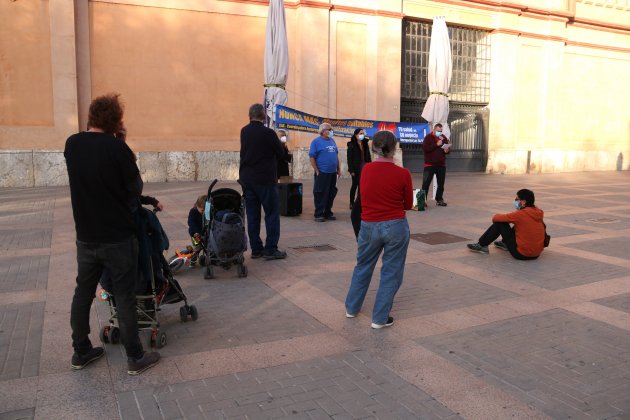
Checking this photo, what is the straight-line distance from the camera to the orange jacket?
7.23 m

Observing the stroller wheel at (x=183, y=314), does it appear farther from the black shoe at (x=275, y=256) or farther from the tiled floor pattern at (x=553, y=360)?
the black shoe at (x=275, y=256)

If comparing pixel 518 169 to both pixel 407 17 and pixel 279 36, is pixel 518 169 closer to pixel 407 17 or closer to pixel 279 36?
pixel 407 17

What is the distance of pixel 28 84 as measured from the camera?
1497cm

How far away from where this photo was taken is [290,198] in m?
10.6

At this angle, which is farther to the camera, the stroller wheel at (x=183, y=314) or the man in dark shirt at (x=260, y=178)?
the man in dark shirt at (x=260, y=178)

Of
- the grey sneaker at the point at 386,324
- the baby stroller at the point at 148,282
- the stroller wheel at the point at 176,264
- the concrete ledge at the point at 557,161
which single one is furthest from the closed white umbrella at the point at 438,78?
the baby stroller at the point at 148,282

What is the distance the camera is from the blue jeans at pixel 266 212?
284 inches

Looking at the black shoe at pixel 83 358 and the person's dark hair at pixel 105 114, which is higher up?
the person's dark hair at pixel 105 114

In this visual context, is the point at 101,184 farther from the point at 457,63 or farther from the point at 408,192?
the point at 457,63

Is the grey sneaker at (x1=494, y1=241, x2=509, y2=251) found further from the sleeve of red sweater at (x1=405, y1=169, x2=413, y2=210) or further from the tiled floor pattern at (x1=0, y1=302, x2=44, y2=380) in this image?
the tiled floor pattern at (x1=0, y1=302, x2=44, y2=380)

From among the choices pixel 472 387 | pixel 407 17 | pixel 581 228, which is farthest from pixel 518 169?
pixel 472 387

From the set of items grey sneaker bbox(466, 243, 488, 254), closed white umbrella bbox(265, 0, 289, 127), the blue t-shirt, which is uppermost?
closed white umbrella bbox(265, 0, 289, 127)

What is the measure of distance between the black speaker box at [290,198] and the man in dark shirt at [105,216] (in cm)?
669

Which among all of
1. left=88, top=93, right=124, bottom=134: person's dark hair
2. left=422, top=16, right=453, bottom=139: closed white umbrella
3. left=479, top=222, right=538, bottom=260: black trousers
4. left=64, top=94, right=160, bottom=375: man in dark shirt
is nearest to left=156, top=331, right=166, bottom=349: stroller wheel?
left=64, top=94, right=160, bottom=375: man in dark shirt
